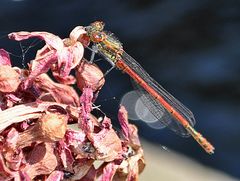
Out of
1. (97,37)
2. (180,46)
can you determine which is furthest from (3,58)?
(180,46)

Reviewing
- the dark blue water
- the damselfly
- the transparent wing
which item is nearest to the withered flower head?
the damselfly

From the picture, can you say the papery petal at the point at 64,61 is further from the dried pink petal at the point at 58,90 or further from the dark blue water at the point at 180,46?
the dark blue water at the point at 180,46

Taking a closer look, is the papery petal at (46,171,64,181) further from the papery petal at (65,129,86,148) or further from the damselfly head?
the damselfly head

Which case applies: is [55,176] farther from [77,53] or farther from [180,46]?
[180,46]

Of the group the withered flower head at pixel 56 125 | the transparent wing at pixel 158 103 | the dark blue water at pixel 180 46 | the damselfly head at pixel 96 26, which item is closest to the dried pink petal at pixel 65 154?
the withered flower head at pixel 56 125

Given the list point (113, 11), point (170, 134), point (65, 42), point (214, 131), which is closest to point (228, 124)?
point (214, 131)
